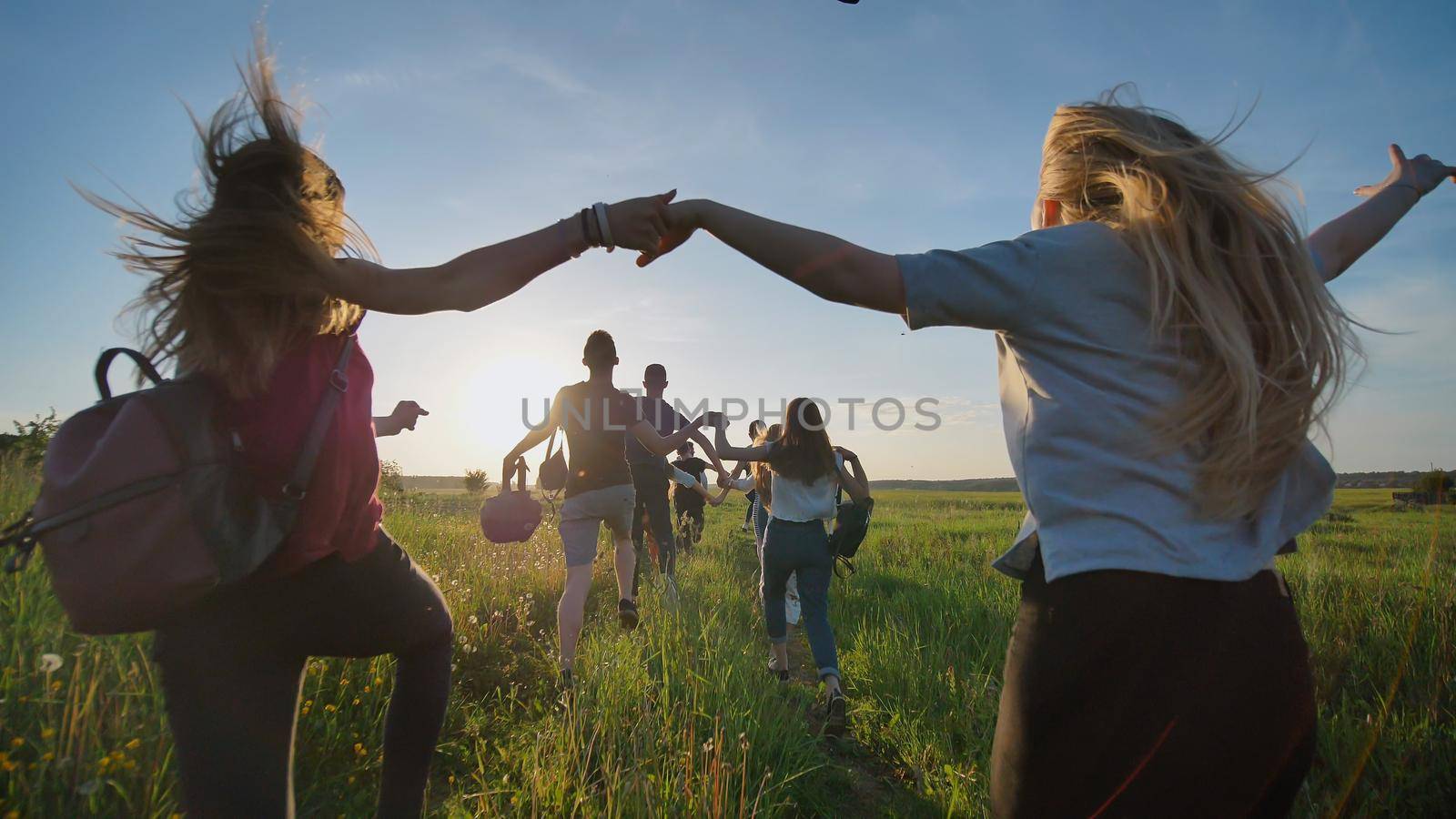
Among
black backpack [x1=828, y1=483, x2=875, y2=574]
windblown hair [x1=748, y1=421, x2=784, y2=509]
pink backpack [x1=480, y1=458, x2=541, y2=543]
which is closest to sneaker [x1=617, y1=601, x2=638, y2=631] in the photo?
pink backpack [x1=480, y1=458, x2=541, y2=543]

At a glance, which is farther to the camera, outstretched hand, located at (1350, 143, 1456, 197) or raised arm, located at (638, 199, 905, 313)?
outstretched hand, located at (1350, 143, 1456, 197)

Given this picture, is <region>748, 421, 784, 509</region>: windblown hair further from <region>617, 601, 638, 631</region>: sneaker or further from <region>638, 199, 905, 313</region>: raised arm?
<region>638, 199, 905, 313</region>: raised arm

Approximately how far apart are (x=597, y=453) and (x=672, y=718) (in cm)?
256

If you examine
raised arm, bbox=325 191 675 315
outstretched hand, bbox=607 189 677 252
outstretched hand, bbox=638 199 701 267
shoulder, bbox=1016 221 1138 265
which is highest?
outstretched hand, bbox=607 189 677 252

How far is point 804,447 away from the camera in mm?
5348

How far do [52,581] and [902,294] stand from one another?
1.76 m

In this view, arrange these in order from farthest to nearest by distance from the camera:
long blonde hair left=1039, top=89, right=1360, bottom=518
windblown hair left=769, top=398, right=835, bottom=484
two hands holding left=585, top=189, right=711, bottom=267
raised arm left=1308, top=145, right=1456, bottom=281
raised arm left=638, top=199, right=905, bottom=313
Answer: windblown hair left=769, top=398, right=835, bottom=484 < two hands holding left=585, top=189, right=711, bottom=267 < raised arm left=1308, top=145, right=1456, bottom=281 < raised arm left=638, top=199, right=905, bottom=313 < long blonde hair left=1039, top=89, right=1360, bottom=518

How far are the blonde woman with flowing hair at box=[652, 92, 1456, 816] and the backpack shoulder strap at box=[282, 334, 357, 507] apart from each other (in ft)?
3.70

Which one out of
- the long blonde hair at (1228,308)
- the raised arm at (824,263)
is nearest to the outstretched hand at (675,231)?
the raised arm at (824,263)

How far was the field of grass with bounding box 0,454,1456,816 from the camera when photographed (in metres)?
2.47

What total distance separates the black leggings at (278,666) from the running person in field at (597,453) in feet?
9.44

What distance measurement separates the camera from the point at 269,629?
5.44 ft

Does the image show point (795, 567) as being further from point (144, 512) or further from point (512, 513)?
point (144, 512)

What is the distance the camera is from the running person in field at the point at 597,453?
5.20 m
